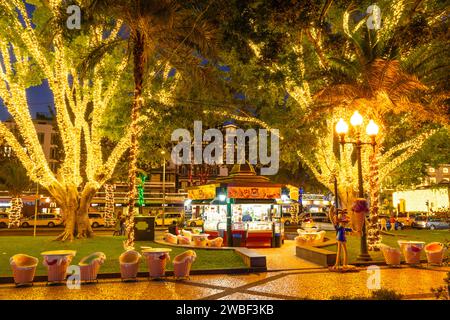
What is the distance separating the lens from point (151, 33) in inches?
515

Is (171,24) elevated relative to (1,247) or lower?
elevated

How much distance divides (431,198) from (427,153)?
2136 centimetres

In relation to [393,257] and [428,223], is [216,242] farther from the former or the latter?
[428,223]

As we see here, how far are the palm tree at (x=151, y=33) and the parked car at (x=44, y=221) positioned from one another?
29060mm

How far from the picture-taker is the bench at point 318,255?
13039 millimetres

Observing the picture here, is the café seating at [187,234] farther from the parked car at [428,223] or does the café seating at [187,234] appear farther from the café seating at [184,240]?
the parked car at [428,223]

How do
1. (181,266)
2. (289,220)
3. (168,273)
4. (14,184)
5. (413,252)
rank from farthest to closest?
(289,220) < (14,184) < (413,252) < (168,273) < (181,266)

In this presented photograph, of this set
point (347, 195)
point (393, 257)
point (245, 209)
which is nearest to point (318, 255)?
point (393, 257)

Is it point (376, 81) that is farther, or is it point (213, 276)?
point (376, 81)

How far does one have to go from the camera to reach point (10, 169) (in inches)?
1551

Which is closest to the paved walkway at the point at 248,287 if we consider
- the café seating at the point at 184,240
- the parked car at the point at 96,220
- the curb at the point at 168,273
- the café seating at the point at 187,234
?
the curb at the point at 168,273

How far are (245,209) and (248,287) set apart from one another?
10520mm

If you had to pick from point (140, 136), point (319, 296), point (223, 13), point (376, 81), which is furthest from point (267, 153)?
point (319, 296)

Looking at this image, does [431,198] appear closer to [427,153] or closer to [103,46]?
[427,153]
